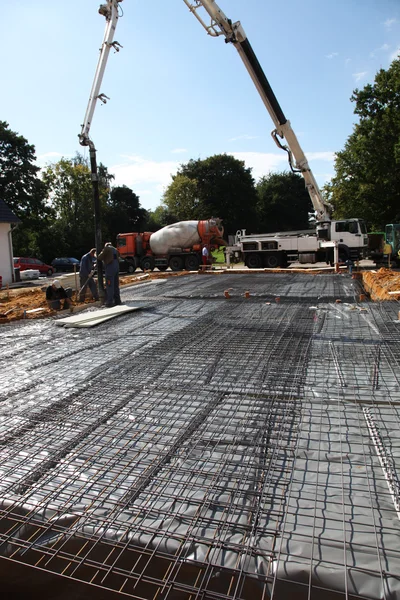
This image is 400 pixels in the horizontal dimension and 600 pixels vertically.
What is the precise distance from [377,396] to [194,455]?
160 centimetres

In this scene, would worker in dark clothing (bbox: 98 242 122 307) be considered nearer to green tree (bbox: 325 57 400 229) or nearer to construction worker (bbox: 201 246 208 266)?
construction worker (bbox: 201 246 208 266)

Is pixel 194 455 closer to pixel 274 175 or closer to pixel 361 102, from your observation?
pixel 361 102

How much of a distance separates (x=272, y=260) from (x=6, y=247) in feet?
42.0

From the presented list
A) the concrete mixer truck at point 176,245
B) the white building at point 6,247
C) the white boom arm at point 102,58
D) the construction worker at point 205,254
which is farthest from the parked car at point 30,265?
the white boom arm at point 102,58

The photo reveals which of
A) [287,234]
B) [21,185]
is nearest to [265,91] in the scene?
[287,234]

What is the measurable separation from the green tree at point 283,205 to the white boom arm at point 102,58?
43.7 meters

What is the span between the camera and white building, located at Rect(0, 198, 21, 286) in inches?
796

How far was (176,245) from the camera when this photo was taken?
21781 millimetres

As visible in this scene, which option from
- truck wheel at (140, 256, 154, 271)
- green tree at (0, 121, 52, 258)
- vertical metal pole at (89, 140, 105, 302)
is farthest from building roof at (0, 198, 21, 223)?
vertical metal pole at (89, 140, 105, 302)

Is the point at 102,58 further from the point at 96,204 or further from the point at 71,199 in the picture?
the point at 71,199

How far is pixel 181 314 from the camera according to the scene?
7207mm

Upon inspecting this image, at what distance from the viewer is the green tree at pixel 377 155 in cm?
2489

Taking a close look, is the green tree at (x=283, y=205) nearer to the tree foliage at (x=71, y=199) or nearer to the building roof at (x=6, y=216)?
the tree foliage at (x=71, y=199)

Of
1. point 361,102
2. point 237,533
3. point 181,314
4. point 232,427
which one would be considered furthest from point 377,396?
point 361,102
